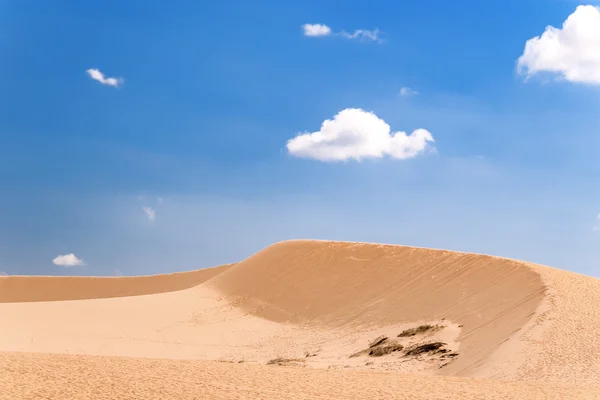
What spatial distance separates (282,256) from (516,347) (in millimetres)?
16544

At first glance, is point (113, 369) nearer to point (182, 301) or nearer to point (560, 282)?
point (560, 282)

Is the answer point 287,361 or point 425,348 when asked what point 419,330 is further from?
point 287,361

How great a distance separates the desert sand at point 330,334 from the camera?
10414 mm

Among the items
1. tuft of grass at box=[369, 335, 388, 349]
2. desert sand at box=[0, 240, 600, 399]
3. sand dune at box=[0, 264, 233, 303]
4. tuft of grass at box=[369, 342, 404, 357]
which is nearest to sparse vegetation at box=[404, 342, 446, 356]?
desert sand at box=[0, 240, 600, 399]

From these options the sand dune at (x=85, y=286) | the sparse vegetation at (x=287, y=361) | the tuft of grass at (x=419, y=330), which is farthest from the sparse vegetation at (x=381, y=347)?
the sand dune at (x=85, y=286)

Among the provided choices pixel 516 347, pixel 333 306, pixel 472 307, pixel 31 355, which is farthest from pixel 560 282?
pixel 31 355

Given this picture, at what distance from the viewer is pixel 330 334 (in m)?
21.5

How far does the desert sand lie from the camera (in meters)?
10.4

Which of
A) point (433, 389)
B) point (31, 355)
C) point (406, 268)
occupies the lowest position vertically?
point (433, 389)

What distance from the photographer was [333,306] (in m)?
23.9

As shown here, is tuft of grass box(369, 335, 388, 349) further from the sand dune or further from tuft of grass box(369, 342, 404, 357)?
the sand dune

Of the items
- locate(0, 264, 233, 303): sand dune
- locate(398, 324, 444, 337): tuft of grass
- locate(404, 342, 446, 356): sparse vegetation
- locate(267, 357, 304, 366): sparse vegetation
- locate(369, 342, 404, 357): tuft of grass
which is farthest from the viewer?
locate(0, 264, 233, 303): sand dune

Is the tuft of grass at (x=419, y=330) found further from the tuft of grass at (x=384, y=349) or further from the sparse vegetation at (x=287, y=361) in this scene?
the sparse vegetation at (x=287, y=361)

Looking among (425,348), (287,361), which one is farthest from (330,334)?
(425,348)
